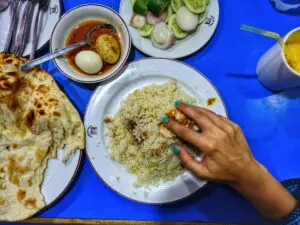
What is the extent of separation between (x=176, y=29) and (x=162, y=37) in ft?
0.31

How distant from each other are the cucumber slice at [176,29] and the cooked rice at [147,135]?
0.21 metres

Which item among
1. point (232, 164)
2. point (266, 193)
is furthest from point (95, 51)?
point (266, 193)

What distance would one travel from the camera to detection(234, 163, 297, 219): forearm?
1.20 meters

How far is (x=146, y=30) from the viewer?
1493 millimetres

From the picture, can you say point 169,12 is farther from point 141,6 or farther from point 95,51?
point 95,51

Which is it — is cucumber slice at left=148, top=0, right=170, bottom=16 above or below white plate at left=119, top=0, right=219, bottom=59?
above

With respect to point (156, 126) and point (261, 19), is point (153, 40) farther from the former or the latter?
point (261, 19)

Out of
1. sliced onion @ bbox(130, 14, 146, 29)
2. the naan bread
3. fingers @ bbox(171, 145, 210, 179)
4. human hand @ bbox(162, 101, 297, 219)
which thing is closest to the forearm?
human hand @ bbox(162, 101, 297, 219)

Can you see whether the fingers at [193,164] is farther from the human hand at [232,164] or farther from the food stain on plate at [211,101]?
the food stain on plate at [211,101]

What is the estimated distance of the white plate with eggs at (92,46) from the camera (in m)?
1.40

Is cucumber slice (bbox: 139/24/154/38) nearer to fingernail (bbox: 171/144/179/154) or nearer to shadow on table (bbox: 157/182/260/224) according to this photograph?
fingernail (bbox: 171/144/179/154)

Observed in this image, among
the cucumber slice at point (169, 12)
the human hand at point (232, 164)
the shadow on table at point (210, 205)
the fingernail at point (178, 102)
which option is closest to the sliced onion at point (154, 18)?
the cucumber slice at point (169, 12)

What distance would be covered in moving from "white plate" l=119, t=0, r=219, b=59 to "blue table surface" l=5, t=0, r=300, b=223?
7 cm

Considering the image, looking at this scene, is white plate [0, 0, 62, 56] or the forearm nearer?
the forearm
